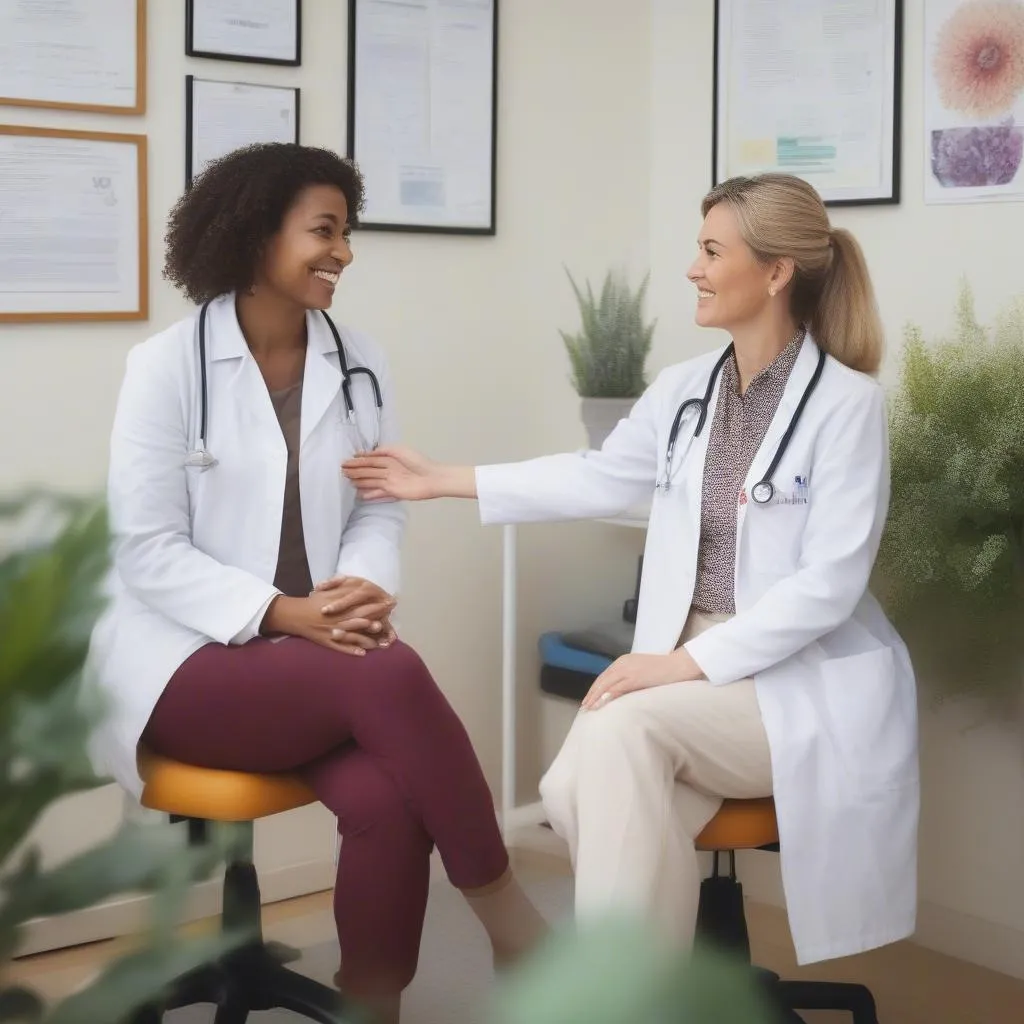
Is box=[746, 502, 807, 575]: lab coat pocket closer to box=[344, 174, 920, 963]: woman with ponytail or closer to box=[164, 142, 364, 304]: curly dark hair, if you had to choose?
box=[344, 174, 920, 963]: woman with ponytail

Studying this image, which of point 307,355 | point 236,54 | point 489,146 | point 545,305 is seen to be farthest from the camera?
point 545,305

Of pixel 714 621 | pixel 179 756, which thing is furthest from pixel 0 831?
pixel 714 621

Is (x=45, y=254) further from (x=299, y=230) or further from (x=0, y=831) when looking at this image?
(x=0, y=831)

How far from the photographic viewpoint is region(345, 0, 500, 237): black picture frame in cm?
284

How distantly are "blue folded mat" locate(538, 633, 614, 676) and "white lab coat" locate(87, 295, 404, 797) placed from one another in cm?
83

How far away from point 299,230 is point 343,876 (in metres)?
0.95

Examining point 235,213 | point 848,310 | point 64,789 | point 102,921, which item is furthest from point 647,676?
point 64,789

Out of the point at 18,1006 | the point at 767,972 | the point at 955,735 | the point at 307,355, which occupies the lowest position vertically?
the point at 767,972

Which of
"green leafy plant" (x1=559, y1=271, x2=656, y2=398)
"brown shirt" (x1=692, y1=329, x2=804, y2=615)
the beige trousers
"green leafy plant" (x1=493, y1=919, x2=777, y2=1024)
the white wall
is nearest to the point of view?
"green leafy plant" (x1=493, y1=919, x2=777, y2=1024)

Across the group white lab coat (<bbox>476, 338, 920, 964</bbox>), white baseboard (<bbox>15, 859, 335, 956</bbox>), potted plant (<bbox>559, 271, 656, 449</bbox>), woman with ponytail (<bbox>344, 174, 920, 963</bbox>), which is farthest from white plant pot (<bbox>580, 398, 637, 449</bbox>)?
white baseboard (<bbox>15, 859, 335, 956</bbox>)

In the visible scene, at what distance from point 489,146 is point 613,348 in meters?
0.51

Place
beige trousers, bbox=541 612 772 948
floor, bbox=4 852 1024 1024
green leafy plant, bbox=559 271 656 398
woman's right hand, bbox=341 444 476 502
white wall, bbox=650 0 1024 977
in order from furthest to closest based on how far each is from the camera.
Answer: green leafy plant, bbox=559 271 656 398
white wall, bbox=650 0 1024 977
floor, bbox=4 852 1024 1024
woman's right hand, bbox=341 444 476 502
beige trousers, bbox=541 612 772 948

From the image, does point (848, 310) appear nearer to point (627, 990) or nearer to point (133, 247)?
point (133, 247)

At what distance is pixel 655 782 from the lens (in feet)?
6.33
